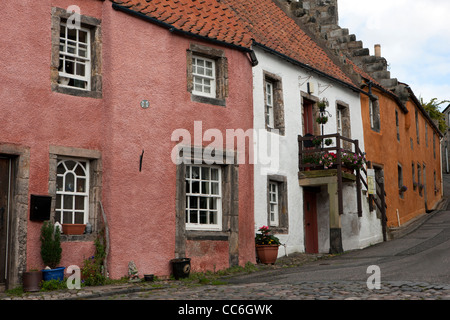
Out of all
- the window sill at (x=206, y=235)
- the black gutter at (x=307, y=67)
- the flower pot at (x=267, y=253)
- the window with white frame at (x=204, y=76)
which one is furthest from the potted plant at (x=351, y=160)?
the window sill at (x=206, y=235)

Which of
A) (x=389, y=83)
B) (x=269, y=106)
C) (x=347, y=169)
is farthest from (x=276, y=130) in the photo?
(x=389, y=83)

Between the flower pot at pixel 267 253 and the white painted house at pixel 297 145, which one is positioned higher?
the white painted house at pixel 297 145

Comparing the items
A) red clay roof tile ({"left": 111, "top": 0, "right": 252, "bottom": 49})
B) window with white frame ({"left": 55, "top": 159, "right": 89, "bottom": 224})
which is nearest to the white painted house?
red clay roof tile ({"left": 111, "top": 0, "right": 252, "bottom": 49})

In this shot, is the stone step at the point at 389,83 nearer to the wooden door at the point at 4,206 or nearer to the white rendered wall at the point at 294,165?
the white rendered wall at the point at 294,165

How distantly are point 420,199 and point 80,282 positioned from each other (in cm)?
2154

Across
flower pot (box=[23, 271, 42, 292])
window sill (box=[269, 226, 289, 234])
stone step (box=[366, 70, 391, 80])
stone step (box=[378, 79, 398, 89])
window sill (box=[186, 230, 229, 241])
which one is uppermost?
stone step (box=[366, 70, 391, 80])

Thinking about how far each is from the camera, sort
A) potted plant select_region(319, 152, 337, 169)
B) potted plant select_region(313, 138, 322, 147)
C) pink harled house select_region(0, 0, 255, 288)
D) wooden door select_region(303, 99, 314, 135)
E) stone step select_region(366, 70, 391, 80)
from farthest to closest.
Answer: stone step select_region(366, 70, 391, 80), wooden door select_region(303, 99, 314, 135), potted plant select_region(313, 138, 322, 147), potted plant select_region(319, 152, 337, 169), pink harled house select_region(0, 0, 255, 288)

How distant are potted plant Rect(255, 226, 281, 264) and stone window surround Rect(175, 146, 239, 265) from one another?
1000mm

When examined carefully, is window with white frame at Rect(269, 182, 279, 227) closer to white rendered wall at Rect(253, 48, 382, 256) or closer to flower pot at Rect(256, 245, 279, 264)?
white rendered wall at Rect(253, 48, 382, 256)

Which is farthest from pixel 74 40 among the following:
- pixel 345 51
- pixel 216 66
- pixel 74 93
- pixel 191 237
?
pixel 345 51

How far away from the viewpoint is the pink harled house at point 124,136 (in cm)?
1020

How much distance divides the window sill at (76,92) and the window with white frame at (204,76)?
8.48 feet

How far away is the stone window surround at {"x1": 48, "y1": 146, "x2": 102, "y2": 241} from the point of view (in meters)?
10.5

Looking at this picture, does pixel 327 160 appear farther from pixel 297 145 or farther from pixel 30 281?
pixel 30 281
